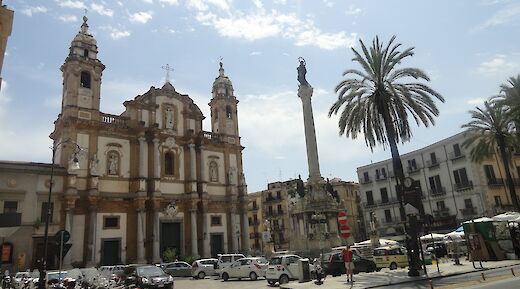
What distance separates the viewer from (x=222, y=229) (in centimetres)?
4225

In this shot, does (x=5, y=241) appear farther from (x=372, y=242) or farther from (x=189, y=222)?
(x=372, y=242)

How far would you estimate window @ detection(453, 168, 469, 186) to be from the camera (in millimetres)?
43875

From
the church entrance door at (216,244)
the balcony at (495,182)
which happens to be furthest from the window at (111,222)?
the balcony at (495,182)

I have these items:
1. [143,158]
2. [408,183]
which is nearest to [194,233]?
[143,158]

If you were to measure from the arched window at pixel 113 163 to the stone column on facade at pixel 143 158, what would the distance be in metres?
2.13

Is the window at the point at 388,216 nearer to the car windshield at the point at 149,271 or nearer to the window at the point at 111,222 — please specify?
the window at the point at 111,222

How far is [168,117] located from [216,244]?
1471cm

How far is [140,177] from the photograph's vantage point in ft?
122

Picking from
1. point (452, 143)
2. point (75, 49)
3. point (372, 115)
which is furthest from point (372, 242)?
point (75, 49)

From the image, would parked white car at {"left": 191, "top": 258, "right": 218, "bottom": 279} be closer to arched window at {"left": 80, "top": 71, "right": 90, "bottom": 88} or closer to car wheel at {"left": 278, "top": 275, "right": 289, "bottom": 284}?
car wheel at {"left": 278, "top": 275, "right": 289, "bottom": 284}

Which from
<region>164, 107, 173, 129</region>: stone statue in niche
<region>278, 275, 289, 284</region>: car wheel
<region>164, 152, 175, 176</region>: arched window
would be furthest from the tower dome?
<region>278, 275, 289, 284</region>: car wheel

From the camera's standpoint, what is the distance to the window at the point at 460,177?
43875mm

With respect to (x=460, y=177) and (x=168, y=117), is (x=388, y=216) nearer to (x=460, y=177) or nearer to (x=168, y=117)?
(x=460, y=177)

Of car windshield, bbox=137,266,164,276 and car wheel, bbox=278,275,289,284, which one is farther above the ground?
car windshield, bbox=137,266,164,276
